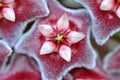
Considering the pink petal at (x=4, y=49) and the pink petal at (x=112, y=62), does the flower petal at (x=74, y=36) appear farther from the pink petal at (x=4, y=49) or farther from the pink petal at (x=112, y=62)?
the pink petal at (x=112, y=62)

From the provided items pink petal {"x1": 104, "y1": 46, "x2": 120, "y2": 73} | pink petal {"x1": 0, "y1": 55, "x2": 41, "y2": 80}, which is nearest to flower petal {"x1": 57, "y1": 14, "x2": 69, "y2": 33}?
pink petal {"x1": 0, "y1": 55, "x2": 41, "y2": 80}

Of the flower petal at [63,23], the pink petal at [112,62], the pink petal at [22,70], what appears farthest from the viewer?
the pink petal at [112,62]

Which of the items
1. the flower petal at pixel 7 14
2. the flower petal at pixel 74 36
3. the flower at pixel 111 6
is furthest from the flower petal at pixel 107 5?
the flower petal at pixel 7 14

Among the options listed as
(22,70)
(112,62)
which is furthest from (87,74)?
(22,70)

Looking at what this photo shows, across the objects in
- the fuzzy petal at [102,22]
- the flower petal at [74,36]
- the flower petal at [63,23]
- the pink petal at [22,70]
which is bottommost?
the pink petal at [22,70]

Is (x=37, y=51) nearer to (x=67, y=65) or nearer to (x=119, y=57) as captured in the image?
(x=67, y=65)

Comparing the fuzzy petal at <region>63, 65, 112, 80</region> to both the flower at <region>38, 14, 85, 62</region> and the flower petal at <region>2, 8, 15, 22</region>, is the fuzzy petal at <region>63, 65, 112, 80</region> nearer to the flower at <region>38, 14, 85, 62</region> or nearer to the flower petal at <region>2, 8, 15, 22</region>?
the flower at <region>38, 14, 85, 62</region>
